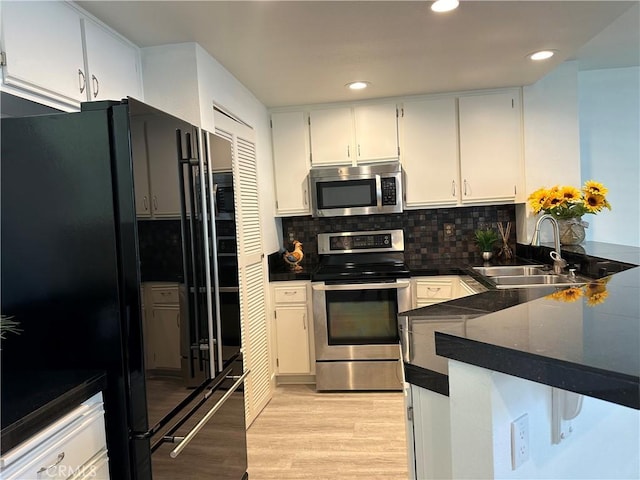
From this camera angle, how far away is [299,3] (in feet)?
6.30

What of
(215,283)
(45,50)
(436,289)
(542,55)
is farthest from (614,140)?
(45,50)

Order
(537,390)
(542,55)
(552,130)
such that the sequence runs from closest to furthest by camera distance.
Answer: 1. (537,390)
2. (542,55)
3. (552,130)

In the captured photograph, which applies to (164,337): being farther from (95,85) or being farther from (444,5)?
(444,5)

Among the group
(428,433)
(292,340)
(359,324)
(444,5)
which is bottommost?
(292,340)

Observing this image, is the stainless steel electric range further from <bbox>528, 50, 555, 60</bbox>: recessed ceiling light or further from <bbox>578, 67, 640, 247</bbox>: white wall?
<bbox>578, 67, 640, 247</bbox>: white wall

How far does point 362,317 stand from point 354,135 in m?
1.48

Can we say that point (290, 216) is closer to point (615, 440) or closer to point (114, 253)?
point (114, 253)

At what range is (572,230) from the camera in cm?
312

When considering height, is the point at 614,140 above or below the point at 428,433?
above

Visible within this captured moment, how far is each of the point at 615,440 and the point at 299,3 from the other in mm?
1909

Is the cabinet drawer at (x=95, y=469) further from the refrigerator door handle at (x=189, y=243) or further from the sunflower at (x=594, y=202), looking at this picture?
the sunflower at (x=594, y=202)

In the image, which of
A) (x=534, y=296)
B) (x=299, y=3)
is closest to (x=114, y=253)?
(x=299, y=3)

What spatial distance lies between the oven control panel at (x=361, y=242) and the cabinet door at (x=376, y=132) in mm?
661

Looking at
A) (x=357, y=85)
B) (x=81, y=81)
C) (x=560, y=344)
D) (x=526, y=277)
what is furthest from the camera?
(x=357, y=85)
